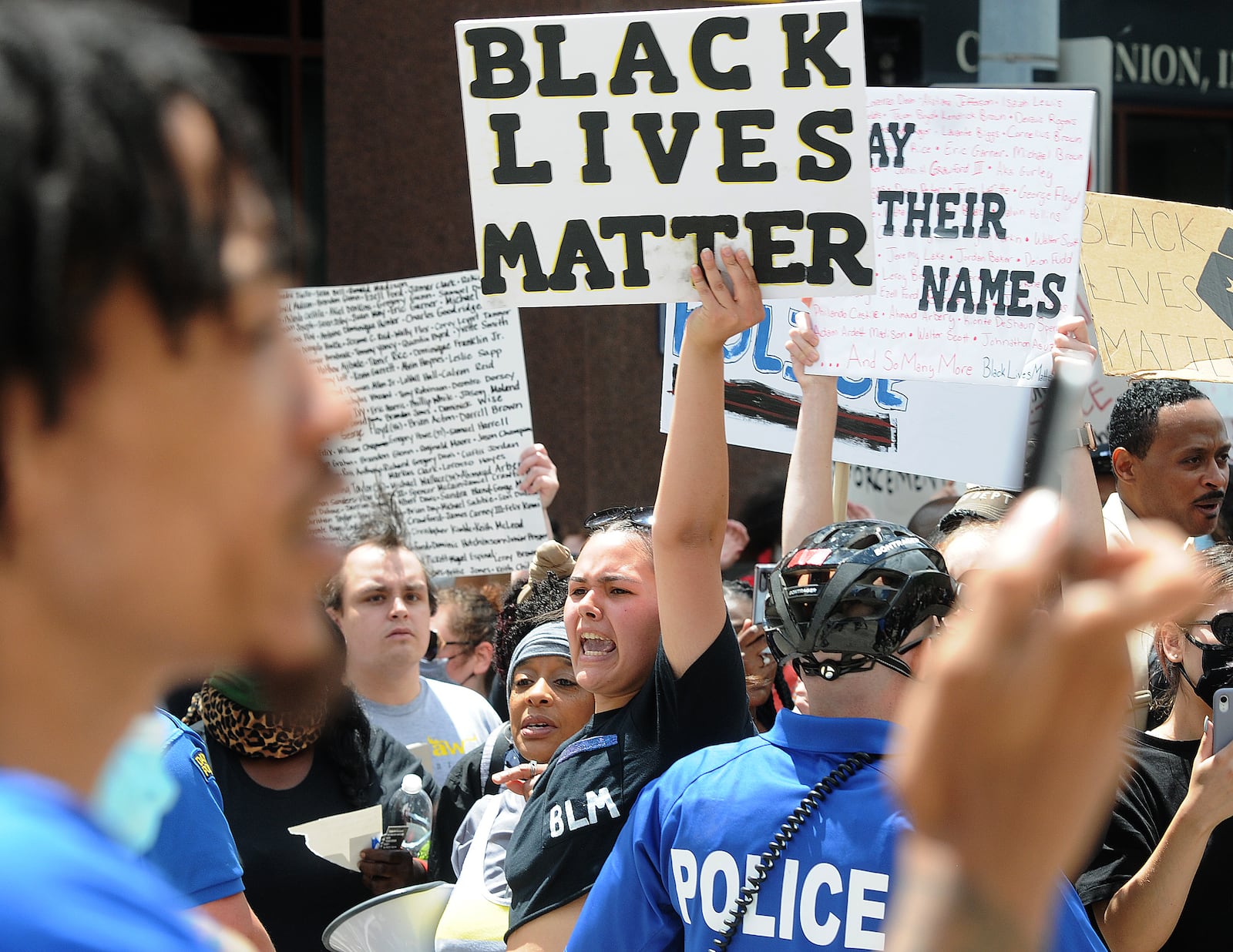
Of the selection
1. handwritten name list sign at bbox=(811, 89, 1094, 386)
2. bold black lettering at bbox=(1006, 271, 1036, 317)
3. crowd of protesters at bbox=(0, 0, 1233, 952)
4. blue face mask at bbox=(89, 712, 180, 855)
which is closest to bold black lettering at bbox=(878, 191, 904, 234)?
handwritten name list sign at bbox=(811, 89, 1094, 386)

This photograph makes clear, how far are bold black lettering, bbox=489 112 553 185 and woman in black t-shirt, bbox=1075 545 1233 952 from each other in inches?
66.7

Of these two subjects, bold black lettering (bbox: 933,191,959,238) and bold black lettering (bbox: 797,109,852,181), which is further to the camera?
bold black lettering (bbox: 933,191,959,238)

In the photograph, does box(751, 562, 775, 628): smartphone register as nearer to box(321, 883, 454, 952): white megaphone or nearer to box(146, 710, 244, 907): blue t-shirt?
box(321, 883, 454, 952): white megaphone

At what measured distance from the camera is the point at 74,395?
70 centimetres

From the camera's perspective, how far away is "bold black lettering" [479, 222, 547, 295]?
10.6ft

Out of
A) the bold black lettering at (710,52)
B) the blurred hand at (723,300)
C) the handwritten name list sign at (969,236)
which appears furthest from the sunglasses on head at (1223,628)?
the bold black lettering at (710,52)

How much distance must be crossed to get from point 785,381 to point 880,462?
0.38 m

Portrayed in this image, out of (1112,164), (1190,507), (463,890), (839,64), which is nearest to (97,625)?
(839,64)

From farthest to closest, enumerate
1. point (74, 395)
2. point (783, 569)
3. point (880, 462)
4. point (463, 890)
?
1. point (880, 462)
2. point (463, 890)
3. point (783, 569)
4. point (74, 395)

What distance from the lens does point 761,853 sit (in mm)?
2305

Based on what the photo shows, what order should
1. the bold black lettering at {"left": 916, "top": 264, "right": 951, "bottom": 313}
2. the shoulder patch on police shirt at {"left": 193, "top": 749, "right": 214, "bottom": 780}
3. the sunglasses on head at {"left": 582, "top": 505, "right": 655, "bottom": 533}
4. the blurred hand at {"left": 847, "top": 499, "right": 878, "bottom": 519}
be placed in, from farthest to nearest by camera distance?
the blurred hand at {"left": 847, "top": 499, "right": 878, "bottom": 519} < the bold black lettering at {"left": 916, "top": 264, "right": 951, "bottom": 313} < the sunglasses on head at {"left": 582, "top": 505, "right": 655, "bottom": 533} < the shoulder patch on police shirt at {"left": 193, "top": 749, "right": 214, "bottom": 780}

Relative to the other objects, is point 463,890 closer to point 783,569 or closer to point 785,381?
point 783,569

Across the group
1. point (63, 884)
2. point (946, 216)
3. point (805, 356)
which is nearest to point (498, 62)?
point (805, 356)

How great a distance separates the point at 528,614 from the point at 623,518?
0.94 meters
